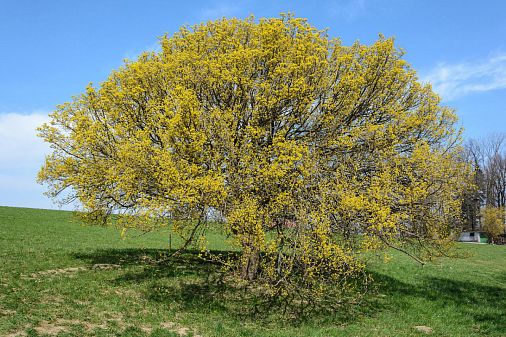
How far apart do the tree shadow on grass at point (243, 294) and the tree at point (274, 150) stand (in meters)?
1.23

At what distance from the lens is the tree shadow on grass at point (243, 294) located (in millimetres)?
15430

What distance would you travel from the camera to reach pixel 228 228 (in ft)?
46.7

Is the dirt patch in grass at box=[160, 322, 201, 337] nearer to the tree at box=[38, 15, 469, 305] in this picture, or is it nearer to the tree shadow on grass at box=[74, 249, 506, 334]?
the tree shadow on grass at box=[74, 249, 506, 334]

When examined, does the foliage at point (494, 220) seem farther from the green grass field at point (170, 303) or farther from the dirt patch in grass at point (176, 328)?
the dirt patch in grass at point (176, 328)

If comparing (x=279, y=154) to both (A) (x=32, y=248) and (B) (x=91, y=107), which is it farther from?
(A) (x=32, y=248)

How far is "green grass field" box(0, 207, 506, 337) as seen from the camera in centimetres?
1272

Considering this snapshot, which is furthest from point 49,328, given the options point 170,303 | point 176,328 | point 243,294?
point 243,294

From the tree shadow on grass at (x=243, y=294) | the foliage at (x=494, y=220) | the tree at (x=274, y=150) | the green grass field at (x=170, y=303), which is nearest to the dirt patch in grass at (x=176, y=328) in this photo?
the green grass field at (x=170, y=303)

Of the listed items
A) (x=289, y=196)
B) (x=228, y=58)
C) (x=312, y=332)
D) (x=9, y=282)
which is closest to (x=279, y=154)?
(x=289, y=196)

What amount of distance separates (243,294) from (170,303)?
2944mm

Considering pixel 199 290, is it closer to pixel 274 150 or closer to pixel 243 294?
pixel 243 294

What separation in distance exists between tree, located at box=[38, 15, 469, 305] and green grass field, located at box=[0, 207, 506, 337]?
1.62 m

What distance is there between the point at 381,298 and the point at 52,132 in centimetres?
1520

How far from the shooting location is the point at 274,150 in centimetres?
1479
